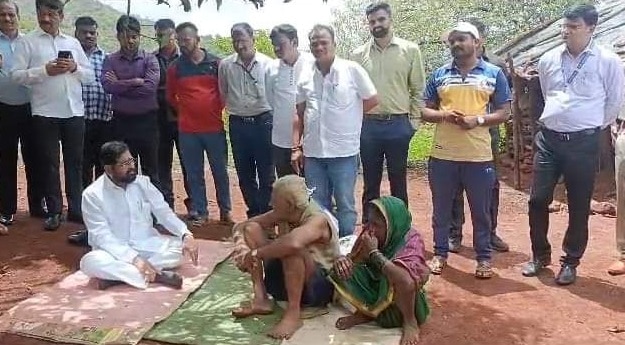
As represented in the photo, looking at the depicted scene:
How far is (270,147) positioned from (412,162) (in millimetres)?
4899

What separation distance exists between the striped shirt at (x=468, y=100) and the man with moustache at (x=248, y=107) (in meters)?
1.57

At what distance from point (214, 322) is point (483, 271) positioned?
6.64 ft

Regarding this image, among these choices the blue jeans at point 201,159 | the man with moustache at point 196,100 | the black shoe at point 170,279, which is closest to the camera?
the black shoe at point 170,279

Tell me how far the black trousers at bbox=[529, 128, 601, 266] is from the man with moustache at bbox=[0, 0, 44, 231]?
4.10 metres

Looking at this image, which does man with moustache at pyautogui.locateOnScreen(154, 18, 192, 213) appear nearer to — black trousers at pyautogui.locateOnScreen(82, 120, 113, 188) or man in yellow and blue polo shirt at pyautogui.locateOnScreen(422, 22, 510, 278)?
black trousers at pyautogui.locateOnScreen(82, 120, 113, 188)

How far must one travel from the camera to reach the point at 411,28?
15.4 metres

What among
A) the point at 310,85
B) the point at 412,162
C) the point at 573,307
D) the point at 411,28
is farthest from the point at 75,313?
the point at 411,28

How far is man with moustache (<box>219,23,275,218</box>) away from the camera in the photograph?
249 inches

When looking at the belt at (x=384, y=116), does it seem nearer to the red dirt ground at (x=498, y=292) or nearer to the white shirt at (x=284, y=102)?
the white shirt at (x=284, y=102)

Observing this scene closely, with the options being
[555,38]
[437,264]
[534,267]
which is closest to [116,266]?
[437,264]

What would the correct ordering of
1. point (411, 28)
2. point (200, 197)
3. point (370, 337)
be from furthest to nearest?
point (411, 28)
point (200, 197)
point (370, 337)

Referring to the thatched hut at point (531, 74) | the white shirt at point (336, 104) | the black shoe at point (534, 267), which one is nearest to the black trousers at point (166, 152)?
the white shirt at point (336, 104)

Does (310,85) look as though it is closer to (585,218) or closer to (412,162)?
(585,218)

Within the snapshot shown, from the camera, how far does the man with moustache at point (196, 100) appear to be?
6.46 meters
